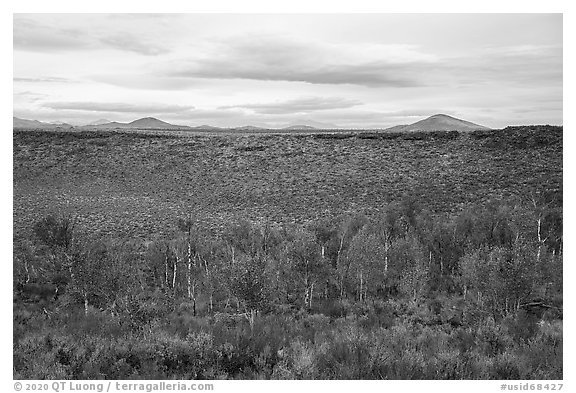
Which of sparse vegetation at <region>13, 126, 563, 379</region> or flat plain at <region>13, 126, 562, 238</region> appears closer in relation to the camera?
sparse vegetation at <region>13, 126, 563, 379</region>

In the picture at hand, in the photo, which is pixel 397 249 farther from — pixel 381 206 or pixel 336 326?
pixel 381 206

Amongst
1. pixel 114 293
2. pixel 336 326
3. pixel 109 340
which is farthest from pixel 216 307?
pixel 109 340

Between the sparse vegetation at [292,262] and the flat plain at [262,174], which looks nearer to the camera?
the sparse vegetation at [292,262]

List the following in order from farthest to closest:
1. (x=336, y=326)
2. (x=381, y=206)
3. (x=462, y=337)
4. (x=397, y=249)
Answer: (x=381, y=206) → (x=397, y=249) → (x=336, y=326) → (x=462, y=337)

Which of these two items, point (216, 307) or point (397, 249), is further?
point (397, 249)

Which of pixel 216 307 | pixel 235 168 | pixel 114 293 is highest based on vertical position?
pixel 235 168

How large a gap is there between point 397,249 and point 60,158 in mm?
41724

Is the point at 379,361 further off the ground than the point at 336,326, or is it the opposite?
the point at 379,361

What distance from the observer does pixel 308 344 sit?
10812 millimetres

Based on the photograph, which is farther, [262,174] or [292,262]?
[262,174]

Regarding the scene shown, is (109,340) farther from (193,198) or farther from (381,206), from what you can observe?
(193,198)

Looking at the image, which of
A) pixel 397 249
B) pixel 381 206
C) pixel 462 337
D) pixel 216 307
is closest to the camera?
pixel 462 337

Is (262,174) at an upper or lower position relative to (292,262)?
upper

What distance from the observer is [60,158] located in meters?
49.8
